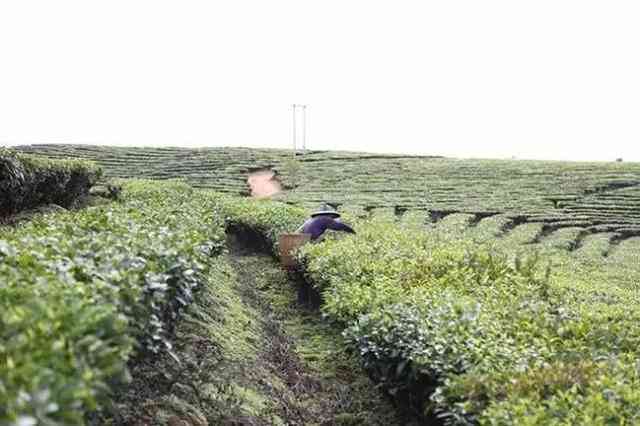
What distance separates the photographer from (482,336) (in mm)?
5488

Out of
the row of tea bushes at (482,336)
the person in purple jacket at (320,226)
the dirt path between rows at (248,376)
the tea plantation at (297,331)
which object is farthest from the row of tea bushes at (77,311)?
the person in purple jacket at (320,226)

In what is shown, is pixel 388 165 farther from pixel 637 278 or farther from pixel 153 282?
pixel 153 282

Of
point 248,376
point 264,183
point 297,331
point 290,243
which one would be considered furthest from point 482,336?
point 264,183

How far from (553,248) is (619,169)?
20.2m

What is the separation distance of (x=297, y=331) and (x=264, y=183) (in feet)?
83.4

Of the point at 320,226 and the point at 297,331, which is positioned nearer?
the point at 297,331

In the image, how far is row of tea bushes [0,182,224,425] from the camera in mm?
2391

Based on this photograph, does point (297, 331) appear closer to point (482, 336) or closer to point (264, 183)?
point (482, 336)

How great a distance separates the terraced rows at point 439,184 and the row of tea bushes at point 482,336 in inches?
428

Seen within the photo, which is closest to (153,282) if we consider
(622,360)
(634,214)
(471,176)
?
(622,360)

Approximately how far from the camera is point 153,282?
4320 mm

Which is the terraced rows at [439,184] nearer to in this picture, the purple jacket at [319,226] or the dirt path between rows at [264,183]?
the dirt path between rows at [264,183]

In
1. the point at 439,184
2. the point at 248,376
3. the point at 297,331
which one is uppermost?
the point at 439,184

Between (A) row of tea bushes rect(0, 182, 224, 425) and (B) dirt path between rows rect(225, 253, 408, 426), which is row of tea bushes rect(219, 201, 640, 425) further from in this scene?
(A) row of tea bushes rect(0, 182, 224, 425)
